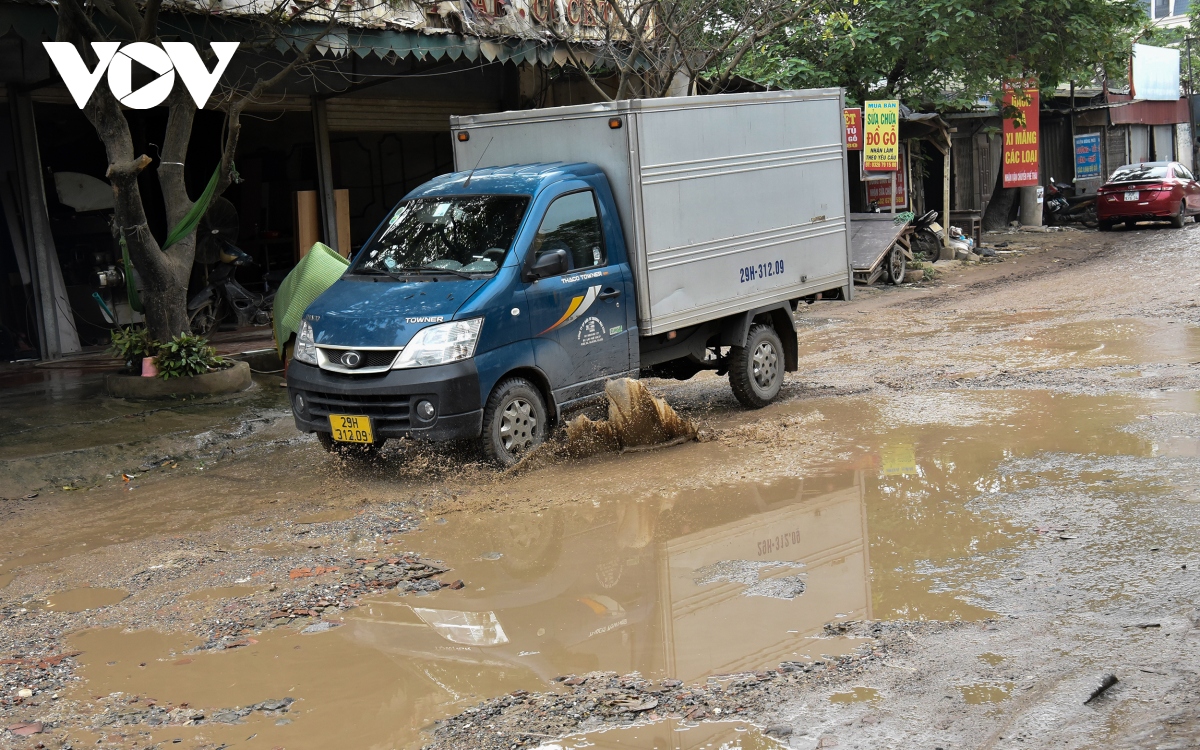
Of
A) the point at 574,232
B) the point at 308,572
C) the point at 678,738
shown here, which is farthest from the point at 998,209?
the point at 678,738

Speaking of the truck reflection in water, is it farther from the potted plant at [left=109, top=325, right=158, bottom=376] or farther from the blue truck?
the potted plant at [left=109, top=325, right=158, bottom=376]

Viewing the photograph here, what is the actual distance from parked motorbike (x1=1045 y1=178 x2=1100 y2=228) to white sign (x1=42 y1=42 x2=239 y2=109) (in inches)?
942

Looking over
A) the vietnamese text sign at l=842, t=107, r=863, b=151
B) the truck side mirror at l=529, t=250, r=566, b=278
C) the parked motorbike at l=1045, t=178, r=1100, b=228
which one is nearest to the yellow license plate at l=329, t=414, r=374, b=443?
the truck side mirror at l=529, t=250, r=566, b=278

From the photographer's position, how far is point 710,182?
8727mm

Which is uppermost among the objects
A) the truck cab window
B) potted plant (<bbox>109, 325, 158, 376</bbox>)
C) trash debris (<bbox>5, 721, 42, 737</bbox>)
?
the truck cab window

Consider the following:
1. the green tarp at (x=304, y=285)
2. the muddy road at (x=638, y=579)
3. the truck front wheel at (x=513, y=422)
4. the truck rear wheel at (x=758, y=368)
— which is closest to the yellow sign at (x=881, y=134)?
the muddy road at (x=638, y=579)

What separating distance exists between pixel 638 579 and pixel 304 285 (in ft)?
18.8

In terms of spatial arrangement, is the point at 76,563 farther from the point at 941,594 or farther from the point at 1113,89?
the point at 1113,89

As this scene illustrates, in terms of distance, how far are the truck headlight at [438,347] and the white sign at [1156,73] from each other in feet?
99.7

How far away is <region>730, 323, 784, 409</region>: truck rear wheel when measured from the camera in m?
9.40

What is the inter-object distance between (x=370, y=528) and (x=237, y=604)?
125cm

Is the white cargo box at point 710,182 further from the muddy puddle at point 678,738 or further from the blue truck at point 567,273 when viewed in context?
the muddy puddle at point 678,738

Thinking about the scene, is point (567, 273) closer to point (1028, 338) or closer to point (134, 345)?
point (134, 345)

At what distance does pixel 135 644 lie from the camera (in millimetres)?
4883
